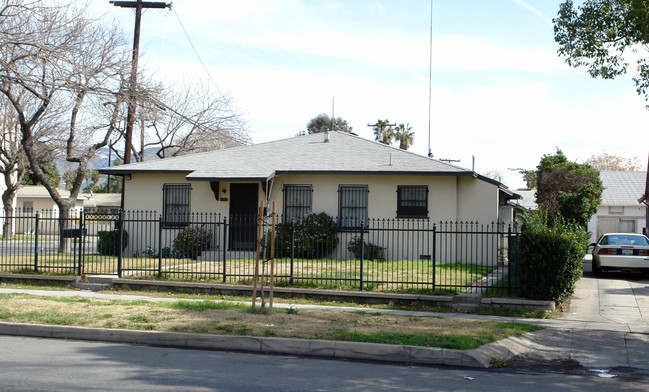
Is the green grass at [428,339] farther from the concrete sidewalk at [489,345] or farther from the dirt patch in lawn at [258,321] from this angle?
the concrete sidewalk at [489,345]

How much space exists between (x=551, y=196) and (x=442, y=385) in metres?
24.7

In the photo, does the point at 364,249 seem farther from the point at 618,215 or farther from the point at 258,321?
the point at 618,215

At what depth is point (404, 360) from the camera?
835cm

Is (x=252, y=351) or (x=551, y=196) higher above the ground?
(x=551, y=196)

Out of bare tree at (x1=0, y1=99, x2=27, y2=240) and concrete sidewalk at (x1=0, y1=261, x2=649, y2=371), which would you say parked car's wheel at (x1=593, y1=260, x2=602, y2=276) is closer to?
concrete sidewalk at (x1=0, y1=261, x2=649, y2=371)

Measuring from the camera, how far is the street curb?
27.1 feet

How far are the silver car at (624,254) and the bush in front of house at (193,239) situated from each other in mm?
12465

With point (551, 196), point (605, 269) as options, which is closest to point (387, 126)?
point (551, 196)

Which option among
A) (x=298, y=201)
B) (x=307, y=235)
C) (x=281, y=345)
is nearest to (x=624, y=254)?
(x=307, y=235)

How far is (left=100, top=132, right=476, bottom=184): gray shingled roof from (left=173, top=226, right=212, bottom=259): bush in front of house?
173cm

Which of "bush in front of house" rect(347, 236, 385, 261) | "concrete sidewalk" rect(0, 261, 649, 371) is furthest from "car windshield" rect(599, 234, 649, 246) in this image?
"concrete sidewalk" rect(0, 261, 649, 371)

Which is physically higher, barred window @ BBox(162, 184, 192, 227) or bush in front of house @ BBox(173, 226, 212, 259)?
barred window @ BBox(162, 184, 192, 227)

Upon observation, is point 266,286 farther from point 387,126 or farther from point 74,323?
point 387,126

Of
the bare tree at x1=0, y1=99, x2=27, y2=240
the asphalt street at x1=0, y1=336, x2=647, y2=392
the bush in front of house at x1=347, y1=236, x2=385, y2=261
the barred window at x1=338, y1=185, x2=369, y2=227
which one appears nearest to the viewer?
the asphalt street at x1=0, y1=336, x2=647, y2=392
